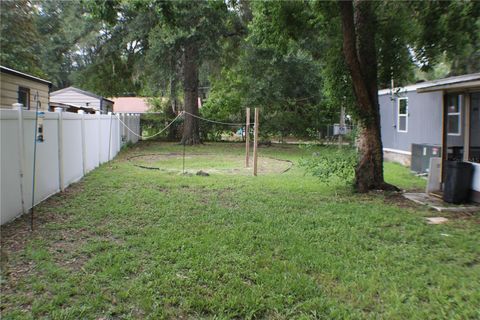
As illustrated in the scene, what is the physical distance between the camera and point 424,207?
7.20 meters

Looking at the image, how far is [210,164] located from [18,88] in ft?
19.0

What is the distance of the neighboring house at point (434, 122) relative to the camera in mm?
8305

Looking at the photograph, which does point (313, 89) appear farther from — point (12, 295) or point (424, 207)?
point (12, 295)

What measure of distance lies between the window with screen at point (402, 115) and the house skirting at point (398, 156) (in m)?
0.81

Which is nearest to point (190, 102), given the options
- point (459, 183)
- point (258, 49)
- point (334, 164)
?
point (258, 49)

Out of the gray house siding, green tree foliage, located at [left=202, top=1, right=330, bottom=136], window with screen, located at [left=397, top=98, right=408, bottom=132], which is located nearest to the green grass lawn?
the gray house siding

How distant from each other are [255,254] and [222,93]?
2093 centimetres

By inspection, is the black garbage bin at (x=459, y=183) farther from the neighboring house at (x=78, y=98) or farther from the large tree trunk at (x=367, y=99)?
the neighboring house at (x=78, y=98)

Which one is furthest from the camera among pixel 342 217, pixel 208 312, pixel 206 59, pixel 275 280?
pixel 206 59

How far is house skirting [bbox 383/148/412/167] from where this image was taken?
1444 cm

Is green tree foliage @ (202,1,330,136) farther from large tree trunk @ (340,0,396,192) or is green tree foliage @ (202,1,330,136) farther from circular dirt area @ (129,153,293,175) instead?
large tree trunk @ (340,0,396,192)

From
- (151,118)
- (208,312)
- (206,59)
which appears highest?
(206,59)

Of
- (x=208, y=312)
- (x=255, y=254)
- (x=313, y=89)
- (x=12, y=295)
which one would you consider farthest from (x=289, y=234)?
(x=313, y=89)

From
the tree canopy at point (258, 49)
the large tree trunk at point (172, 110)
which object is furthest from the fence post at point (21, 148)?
the large tree trunk at point (172, 110)
